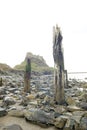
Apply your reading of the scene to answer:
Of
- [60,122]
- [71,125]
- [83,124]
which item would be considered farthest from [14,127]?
[83,124]

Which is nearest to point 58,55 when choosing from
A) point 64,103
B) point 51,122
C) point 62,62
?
point 62,62

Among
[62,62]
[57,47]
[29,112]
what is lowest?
[29,112]

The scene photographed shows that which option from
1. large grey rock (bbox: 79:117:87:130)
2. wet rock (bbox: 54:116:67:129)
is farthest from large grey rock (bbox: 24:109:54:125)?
large grey rock (bbox: 79:117:87:130)

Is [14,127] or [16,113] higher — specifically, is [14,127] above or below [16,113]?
Result: below

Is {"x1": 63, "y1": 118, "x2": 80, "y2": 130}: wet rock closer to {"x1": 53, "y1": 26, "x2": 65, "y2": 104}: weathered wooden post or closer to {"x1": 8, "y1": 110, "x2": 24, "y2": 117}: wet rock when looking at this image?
{"x1": 8, "y1": 110, "x2": 24, "y2": 117}: wet rock

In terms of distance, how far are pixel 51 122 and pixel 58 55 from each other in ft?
15.7

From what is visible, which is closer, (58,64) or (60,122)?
(60,122)

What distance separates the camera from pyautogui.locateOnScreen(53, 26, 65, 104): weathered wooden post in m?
10.8

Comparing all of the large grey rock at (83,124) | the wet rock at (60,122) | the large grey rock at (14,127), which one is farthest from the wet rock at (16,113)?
the large grey rock at (83,124)

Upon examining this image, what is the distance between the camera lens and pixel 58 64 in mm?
10922

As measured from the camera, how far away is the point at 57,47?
10930 millimetres

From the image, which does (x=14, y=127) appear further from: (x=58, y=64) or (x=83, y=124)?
(x=58, y=64)

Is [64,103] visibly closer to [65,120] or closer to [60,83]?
[60,83]

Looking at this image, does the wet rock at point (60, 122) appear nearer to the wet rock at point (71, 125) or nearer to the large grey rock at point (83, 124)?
the wet rock at point (71, 125)
